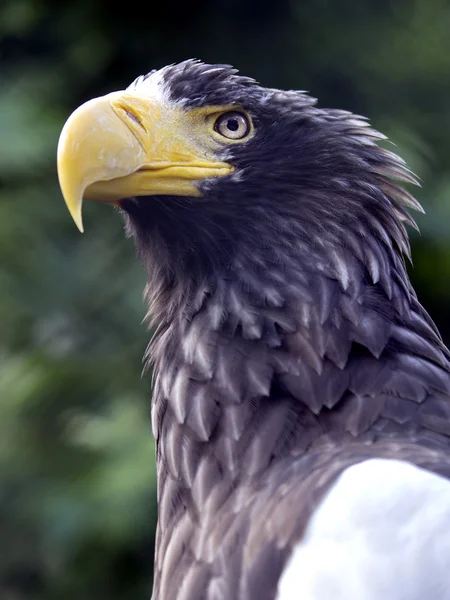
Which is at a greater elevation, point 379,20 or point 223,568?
point 379,20

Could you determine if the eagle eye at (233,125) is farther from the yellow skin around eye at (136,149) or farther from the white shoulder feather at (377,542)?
the white shoulder feather at (377,542)

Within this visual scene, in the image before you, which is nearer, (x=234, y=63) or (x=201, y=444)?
(x=201, y=444)

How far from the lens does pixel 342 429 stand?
1.97 m

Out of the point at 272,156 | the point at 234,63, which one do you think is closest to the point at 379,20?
the point at 234,63

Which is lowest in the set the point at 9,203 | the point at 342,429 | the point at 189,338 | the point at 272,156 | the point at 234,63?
the point at 342,429

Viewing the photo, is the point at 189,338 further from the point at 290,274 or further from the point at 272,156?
the point at 272,156

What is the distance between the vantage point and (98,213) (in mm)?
4023

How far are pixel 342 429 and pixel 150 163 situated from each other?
0.68 m

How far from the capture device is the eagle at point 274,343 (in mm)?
1758

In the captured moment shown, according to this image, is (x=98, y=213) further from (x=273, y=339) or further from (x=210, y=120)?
(x=273, y=339)

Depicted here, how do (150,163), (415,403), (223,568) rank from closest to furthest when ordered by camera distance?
(223,568)
(415,403)
(150,163)

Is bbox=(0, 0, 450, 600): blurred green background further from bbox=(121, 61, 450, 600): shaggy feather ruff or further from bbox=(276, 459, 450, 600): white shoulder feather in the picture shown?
bbox=(276, 459, 450, 600): white shoulder feather

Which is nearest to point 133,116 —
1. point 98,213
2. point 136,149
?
point 136,149

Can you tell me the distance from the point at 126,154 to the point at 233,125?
29 centimetres
